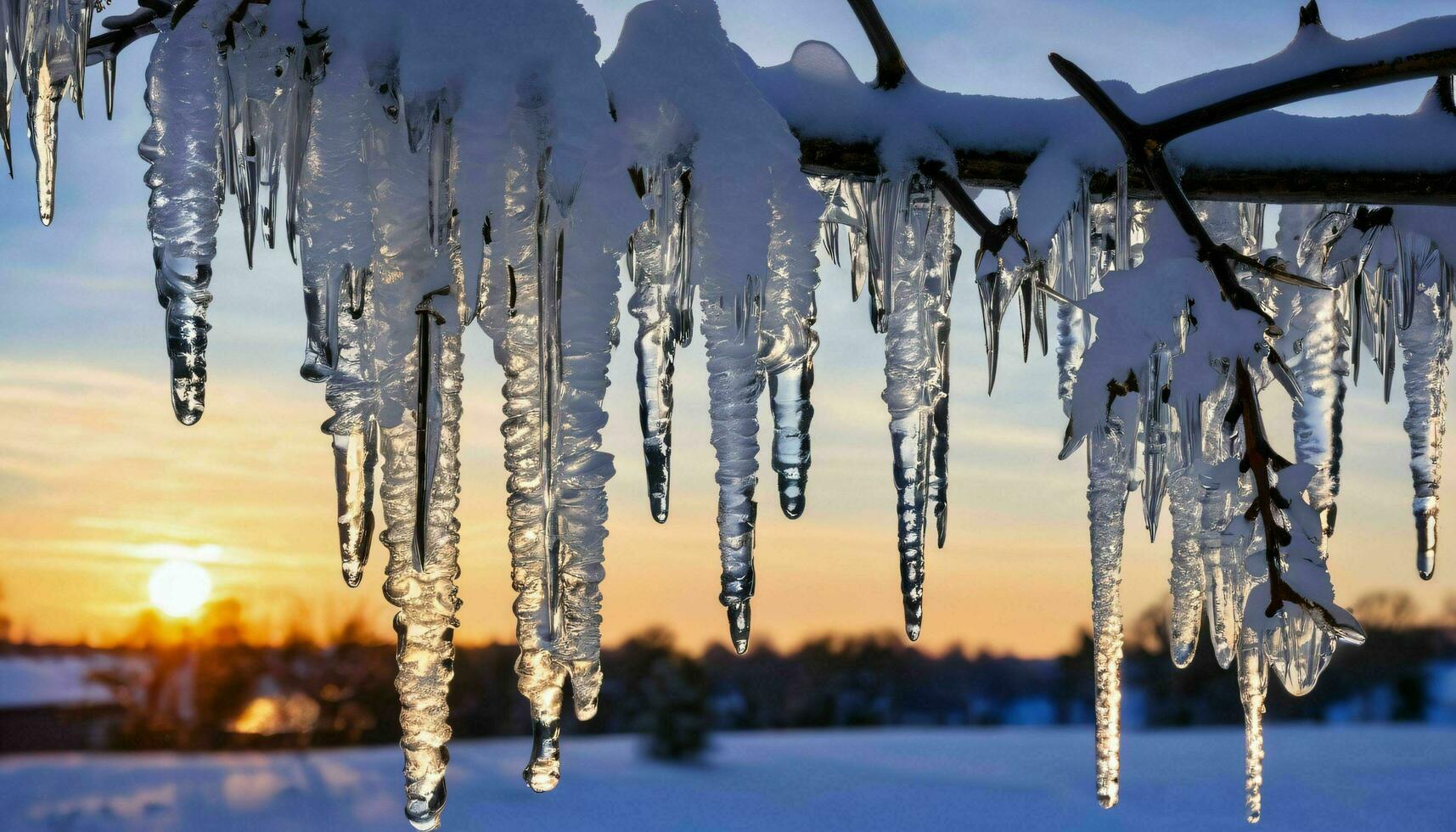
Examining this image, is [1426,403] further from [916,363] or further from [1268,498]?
[916,363]

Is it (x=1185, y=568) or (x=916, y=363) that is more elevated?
(x=916, y=363)

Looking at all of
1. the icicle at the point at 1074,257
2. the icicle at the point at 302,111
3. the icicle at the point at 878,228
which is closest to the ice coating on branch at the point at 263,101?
the icicle at the point at 302,111

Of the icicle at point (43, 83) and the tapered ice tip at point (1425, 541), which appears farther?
the tapered ice tip at point (1425, 541)

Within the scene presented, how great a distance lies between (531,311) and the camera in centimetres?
132

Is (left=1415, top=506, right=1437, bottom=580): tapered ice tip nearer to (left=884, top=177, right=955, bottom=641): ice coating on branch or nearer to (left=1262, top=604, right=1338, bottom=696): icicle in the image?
(left=1262, top=604, right=1338, bottom=696): icicle

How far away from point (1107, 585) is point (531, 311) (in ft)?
4.55

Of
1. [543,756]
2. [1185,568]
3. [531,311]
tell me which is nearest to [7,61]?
[531,311]

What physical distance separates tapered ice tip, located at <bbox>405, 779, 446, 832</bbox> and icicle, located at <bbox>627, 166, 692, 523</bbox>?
0.57 metres

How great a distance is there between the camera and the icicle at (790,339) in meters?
1.38

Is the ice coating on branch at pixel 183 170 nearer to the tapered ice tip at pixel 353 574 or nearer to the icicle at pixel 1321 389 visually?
the tapered ice tip at pixel 353 574

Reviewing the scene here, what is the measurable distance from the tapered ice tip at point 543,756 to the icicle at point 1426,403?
5.76 ft

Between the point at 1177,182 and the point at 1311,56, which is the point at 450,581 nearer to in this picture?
the point at 1177,182

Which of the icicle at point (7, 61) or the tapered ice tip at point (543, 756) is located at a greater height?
the icicle at point (7, 61)

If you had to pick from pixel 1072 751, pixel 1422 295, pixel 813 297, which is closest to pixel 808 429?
pixel 813 297
